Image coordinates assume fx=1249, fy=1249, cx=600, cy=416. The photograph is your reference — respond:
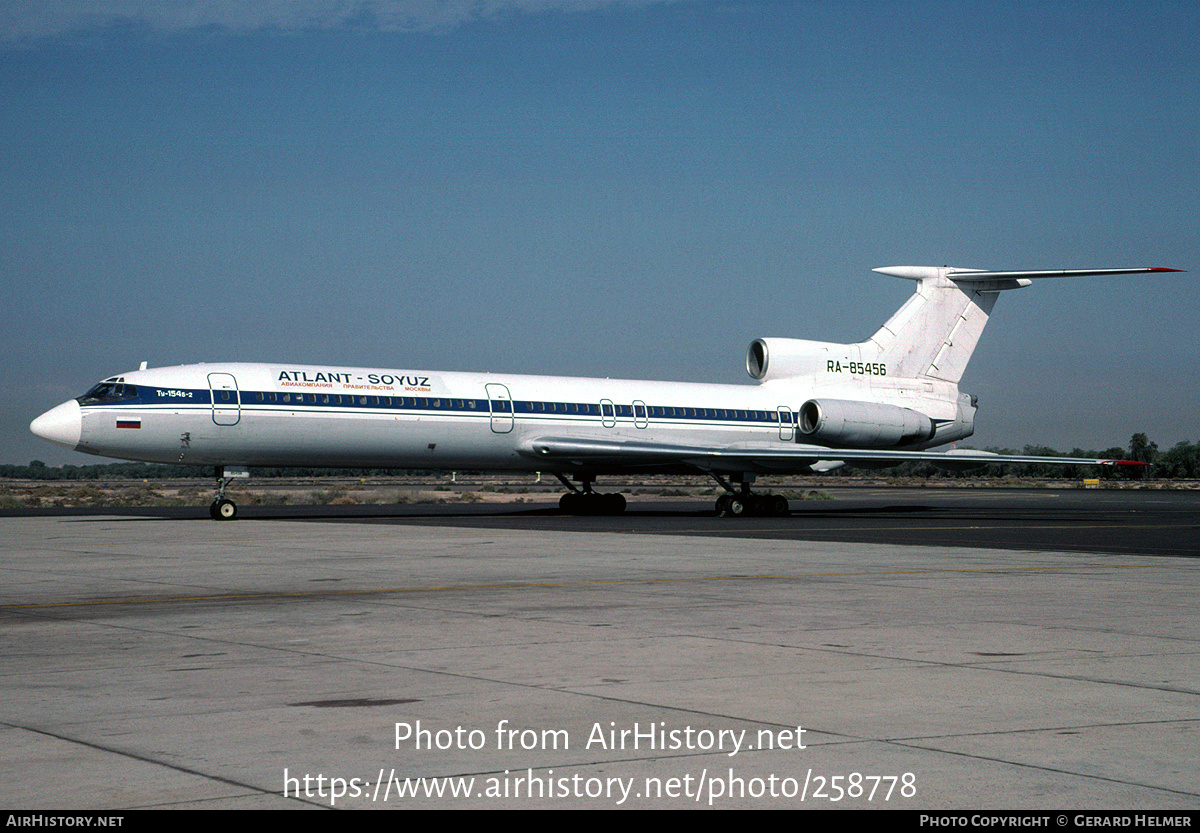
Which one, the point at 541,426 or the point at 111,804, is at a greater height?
the point at 541,426

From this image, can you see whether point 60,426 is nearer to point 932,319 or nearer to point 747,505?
point 747,505

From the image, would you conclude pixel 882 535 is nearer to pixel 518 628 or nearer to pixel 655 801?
pixel 518 628

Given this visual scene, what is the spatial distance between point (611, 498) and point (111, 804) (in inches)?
1249

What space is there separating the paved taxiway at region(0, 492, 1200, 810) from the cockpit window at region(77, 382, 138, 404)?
12662 mm

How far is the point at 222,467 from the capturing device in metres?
29.8

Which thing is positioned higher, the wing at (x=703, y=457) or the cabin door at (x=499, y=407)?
the cabin door at (x=499, y=407)

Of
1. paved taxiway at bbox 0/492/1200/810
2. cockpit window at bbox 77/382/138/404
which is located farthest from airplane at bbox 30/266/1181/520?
paved taxiway at bbox 0/492/1200/810

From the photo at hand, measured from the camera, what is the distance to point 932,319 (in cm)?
3744

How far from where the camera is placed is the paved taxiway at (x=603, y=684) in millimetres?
5285

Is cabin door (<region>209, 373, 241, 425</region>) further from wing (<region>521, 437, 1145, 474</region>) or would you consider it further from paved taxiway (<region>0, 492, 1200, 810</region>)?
paved taxiway (<region>0, 492, 1200, 810</region>)

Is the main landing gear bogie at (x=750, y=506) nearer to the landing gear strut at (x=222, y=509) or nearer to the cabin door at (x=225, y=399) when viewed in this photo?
the landing gear strut at (x=222, y=509)

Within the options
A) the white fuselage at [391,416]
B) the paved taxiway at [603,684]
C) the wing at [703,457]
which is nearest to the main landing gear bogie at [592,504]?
the wing at [703,457]

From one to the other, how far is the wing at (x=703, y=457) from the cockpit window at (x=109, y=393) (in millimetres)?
9790

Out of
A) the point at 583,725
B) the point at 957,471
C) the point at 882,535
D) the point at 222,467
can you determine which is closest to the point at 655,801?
the point at 583,725
